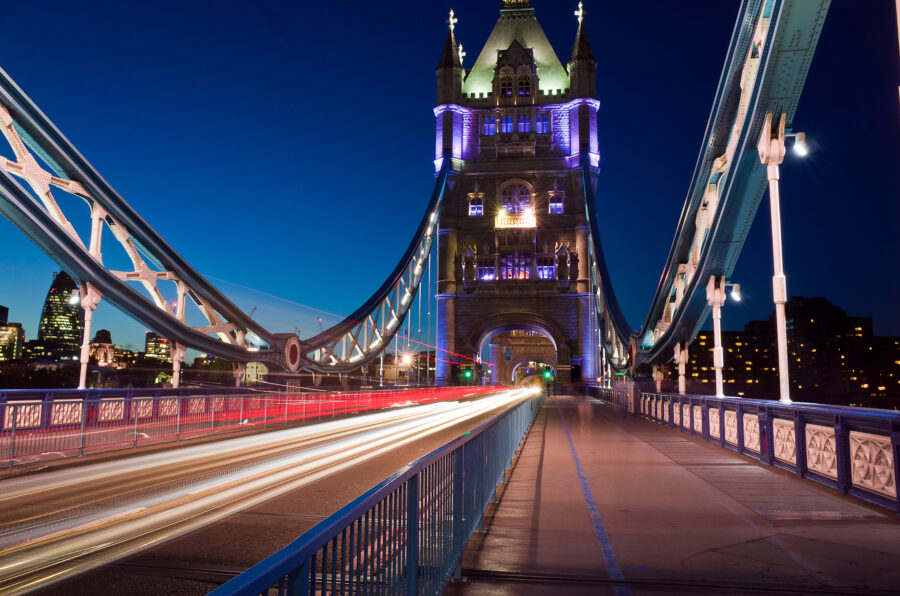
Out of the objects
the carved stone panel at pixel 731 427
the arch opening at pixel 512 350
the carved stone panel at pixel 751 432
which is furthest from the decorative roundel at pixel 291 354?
the arch opening at pixel 512 350

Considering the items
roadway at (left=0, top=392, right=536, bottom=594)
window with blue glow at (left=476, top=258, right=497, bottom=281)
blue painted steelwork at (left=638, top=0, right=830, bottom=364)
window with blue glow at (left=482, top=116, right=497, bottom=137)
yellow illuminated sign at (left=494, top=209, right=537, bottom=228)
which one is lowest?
roadway at (left=0, top=392, right=536, bottom=594)

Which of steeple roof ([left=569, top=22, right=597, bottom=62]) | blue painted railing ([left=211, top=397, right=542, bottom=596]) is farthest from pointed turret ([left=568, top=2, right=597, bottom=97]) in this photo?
blue painted railing ([left=211, top=397, right=542, bottom=596])

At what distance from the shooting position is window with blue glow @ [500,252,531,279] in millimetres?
53906

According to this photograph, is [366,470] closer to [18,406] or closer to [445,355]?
[18,406]

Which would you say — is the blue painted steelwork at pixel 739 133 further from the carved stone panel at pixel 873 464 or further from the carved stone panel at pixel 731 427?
the carved stone panel at pixel 873 464

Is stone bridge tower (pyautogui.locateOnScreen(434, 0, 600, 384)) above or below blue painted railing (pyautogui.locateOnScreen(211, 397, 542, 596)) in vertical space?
above

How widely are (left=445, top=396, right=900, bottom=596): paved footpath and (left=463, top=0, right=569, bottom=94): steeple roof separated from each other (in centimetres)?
5396

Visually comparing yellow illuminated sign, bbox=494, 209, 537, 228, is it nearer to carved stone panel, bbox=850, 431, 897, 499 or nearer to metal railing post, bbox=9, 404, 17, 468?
metal railing post, bbox=9, 404, 17, 468

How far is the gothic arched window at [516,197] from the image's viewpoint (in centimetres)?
5472

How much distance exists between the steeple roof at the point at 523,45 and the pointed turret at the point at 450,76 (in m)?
1.65

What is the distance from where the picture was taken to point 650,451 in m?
12.3

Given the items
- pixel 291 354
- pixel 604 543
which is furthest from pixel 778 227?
pixel 291 354

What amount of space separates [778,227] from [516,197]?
4463 cm

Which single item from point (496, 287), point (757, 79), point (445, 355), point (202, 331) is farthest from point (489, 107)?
point (757, 79)
